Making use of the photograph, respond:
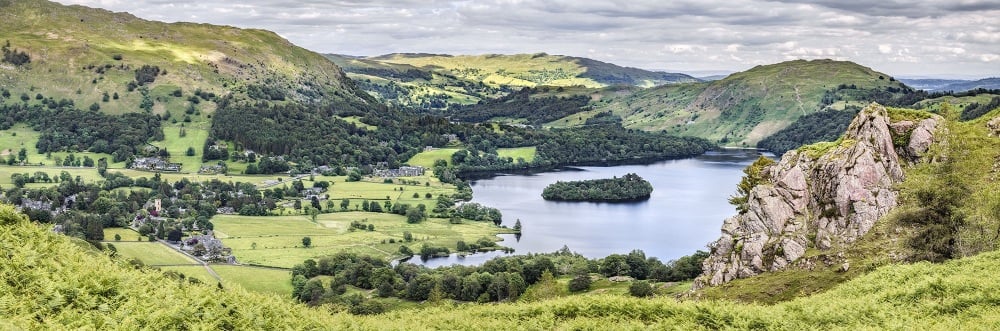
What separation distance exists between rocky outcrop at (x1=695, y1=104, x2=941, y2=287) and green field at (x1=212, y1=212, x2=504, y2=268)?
77.8 m

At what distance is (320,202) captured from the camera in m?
176

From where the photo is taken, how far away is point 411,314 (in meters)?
35.1

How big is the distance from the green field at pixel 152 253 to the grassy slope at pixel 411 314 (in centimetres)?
8961

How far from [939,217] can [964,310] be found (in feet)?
54.0

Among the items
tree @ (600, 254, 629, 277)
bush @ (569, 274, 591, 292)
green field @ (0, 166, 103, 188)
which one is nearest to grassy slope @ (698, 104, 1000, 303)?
bush @ (569, 274, 591, 292)

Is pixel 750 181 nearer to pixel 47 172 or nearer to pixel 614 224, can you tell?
pixel 614 224

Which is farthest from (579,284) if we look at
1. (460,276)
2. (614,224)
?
(614,224)

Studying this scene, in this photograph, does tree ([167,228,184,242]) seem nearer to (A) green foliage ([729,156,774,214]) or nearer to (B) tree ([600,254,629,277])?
(B) tree ([600,254,629,277])

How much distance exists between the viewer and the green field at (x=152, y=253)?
113625mm

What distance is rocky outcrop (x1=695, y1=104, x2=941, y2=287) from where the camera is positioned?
49.9 m

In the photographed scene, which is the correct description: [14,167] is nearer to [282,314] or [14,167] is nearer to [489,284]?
[489,284]

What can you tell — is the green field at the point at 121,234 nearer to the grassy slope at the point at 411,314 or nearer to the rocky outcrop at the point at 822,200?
the rocky outcrop at the point at 822,200

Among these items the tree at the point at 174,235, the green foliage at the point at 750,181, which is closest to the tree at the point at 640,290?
the green foliage at the point at 750,181

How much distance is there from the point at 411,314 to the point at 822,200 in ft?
97.4
